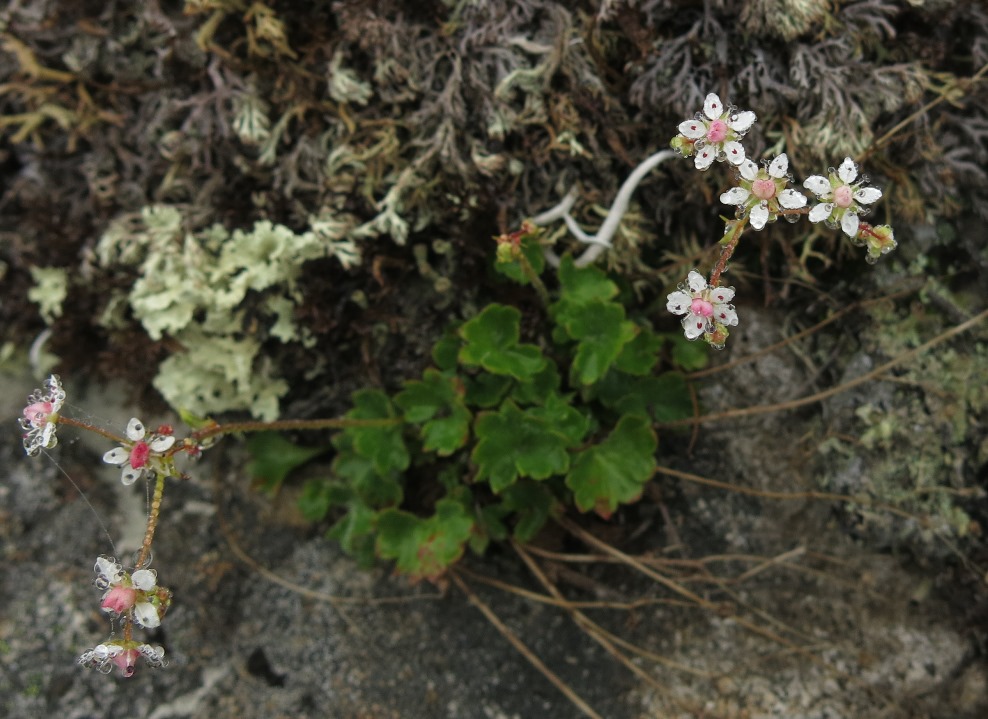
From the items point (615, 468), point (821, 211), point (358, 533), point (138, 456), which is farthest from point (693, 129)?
point (358, 533)

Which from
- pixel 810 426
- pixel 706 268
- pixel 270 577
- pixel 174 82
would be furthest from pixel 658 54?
pixel 270 577

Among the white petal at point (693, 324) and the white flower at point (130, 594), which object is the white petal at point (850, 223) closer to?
the white petal at point (693, 324)

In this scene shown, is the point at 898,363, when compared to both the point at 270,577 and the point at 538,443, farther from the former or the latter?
the point at 270,577

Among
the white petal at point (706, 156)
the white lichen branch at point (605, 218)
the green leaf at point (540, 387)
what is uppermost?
the white petal at point (706, 156)

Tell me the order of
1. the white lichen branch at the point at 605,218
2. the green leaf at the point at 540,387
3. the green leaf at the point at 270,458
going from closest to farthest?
the white lichen branch at the point at 605,218
the green leaf at the point at 540,387
the green leaf at the point at 270,458

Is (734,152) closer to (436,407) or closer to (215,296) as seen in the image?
(436,407)

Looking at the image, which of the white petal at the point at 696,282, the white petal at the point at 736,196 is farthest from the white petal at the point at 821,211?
the white petal at the point at 696,282
